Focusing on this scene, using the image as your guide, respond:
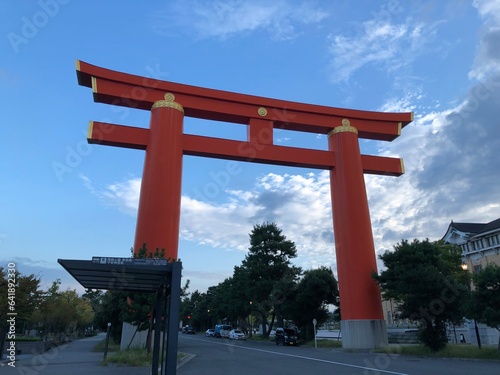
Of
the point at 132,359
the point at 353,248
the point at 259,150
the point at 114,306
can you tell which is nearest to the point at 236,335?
the point at 353,248

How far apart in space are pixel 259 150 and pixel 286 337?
20.5 metres

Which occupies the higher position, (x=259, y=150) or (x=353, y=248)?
(x=259, y=150)

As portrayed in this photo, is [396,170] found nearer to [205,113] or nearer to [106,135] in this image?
[205,113]

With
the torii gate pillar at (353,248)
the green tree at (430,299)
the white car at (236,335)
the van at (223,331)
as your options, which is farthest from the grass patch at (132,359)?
the van at (223,331)

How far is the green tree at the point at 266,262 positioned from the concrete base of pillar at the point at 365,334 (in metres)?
19.0

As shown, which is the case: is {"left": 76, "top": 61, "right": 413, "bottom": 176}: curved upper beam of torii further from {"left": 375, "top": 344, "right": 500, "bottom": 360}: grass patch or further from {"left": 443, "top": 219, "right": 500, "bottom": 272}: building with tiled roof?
{"left": 443, "top": 219, "right": 500, "bottom": 272}: building with tiled roof

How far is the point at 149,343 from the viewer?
62.1 feet

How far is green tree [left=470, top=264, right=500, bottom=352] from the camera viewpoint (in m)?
18.2

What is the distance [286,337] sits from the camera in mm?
37969

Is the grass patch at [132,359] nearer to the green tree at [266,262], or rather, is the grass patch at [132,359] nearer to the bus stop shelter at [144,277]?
the bus stop shelter at [144,277]

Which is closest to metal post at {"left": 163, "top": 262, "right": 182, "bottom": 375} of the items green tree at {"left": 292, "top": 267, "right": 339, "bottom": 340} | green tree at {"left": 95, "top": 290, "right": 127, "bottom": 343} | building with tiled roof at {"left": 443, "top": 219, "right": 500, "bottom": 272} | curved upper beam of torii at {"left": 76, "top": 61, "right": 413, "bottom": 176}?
green tree at {"left": 95, "top": 290, "right": 127, "bottom": 343}

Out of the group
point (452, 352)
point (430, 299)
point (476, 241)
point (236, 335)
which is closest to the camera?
point (452, 352)

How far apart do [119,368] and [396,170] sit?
70.6 feet

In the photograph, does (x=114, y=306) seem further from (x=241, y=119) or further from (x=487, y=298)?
(x=487, y=298)
